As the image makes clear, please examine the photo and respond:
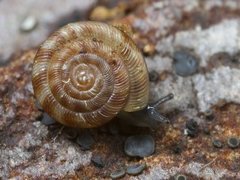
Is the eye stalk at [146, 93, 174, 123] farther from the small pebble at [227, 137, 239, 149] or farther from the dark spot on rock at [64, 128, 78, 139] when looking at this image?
the dark spot on rock at [64, 128, 78, 139]

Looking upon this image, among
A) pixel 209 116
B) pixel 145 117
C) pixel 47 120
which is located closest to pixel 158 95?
pixel 145 117

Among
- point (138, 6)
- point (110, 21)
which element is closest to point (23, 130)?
point (110, 21)

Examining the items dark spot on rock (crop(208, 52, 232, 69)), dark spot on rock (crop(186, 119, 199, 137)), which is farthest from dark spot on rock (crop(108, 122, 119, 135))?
dark spot on rock (crop(208, 52, 232, 69))

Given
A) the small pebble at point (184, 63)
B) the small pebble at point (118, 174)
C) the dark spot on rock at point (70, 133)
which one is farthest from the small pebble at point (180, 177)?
the small pebble at point (184, 63)

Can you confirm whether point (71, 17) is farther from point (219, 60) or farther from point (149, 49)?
point (219, 60)

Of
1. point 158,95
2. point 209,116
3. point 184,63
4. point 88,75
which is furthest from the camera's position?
point 184,63

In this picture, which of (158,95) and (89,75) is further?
(158,95)
